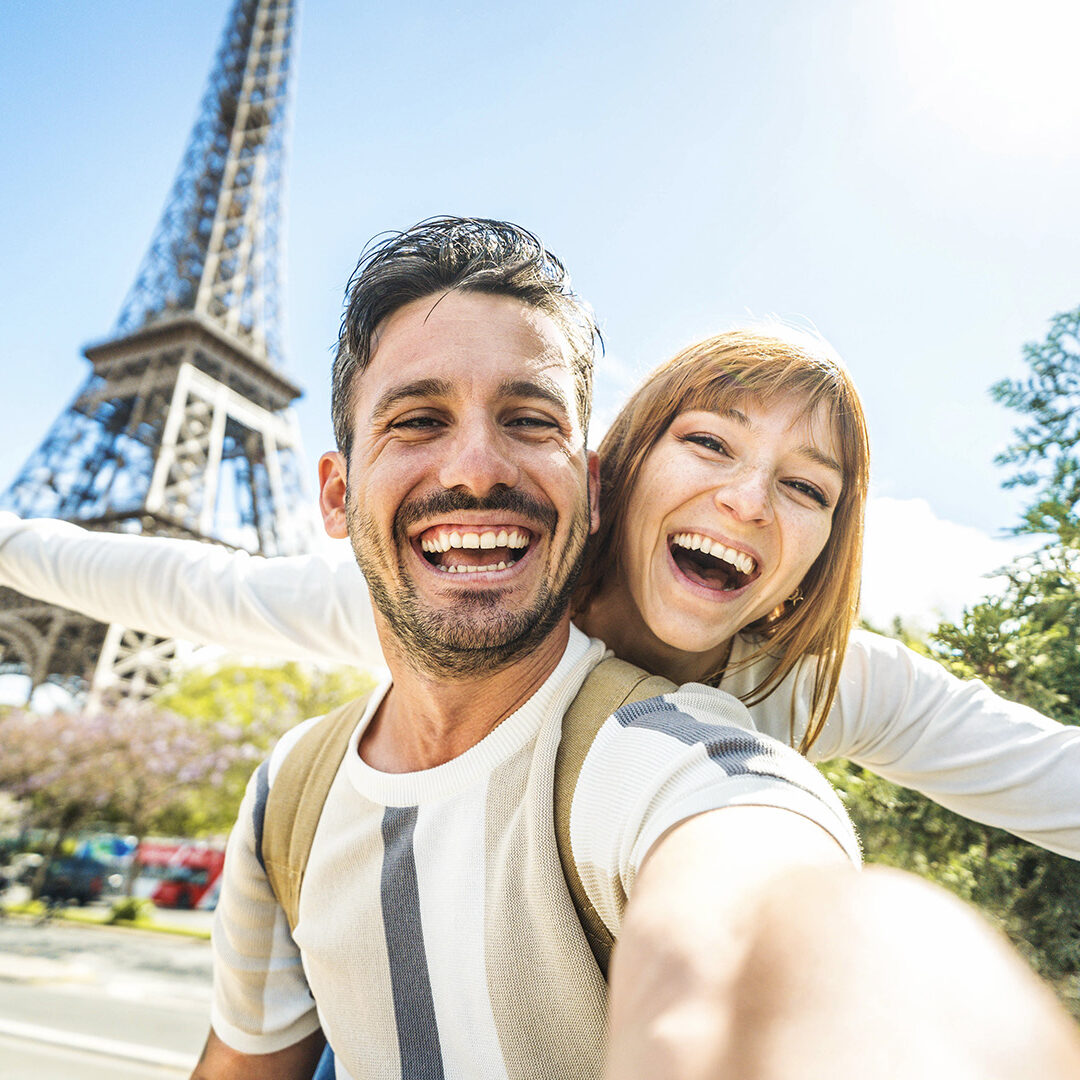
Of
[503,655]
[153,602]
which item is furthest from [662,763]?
[153,602]

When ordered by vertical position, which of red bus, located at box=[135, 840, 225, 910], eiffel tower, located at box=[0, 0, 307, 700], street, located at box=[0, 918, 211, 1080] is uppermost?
eiffel tower, located at box=[0, 0, 307, 700]

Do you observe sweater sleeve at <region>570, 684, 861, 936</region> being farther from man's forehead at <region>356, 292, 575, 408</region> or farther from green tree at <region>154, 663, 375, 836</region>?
green tree at <region>154, 663, 375, 836</region>

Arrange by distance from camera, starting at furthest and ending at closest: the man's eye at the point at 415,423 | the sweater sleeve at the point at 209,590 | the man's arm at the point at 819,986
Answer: the sweater sleeve at the point at 209,590 < the man's eye at the point at 415,423 < the man's arm at the point at 819,986

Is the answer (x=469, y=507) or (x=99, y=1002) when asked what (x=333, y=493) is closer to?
(x=469, y=507)

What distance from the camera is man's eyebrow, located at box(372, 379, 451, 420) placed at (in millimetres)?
1532

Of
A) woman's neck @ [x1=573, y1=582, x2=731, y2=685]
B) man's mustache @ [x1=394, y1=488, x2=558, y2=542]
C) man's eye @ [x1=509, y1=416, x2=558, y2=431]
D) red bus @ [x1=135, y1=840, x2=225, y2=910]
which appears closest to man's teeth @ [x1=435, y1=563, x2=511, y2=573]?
man's mustache @ [x1=394, y1=488, x2=558, y2=542]

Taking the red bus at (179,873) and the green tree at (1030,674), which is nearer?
the green tree at (1030,674)

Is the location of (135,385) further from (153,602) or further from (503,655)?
(503,655)

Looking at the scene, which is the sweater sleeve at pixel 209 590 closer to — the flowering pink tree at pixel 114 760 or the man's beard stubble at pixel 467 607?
the man's beard stubble at pixel 467 607

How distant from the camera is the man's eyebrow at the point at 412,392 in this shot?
1.53 metres

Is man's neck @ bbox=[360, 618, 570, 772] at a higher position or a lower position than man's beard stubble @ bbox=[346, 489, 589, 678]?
lower

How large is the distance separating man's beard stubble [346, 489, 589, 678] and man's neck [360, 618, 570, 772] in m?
0.02

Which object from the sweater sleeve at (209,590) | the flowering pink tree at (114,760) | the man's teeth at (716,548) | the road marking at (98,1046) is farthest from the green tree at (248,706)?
the man's teeth at (716,548)

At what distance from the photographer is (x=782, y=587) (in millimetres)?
1849
